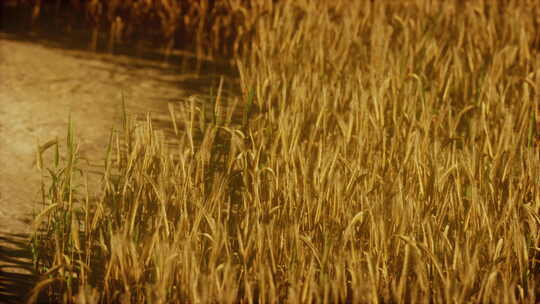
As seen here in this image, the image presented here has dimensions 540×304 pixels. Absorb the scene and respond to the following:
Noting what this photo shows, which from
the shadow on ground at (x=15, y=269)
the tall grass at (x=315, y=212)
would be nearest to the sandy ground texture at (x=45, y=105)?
the shadow on ground at (x=15, y=269)

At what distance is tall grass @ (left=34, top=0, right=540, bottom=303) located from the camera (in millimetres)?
1635

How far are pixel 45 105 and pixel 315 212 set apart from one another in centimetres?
156

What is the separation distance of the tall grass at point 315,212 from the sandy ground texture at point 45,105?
0.10 m

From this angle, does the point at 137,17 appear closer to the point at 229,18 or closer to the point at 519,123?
the point at 229,18

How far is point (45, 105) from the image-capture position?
303cm

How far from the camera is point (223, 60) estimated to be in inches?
154

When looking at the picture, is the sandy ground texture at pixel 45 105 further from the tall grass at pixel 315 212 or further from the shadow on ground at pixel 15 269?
the tall grass at pixel 315 212

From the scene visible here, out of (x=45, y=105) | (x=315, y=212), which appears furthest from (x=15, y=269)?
(x=45, y=105)

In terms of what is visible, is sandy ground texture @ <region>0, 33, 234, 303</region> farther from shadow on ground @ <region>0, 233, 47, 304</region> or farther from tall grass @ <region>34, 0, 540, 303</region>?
tall grass @ <region>34, 0, 540, 303</region>

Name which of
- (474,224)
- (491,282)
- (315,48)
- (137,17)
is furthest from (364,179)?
(137,17)

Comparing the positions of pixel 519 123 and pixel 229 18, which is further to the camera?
pixel 229 18

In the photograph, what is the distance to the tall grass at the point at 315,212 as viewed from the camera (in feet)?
5.36

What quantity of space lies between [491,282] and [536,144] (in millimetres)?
1256

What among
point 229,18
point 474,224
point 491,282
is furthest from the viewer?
point 229,18
